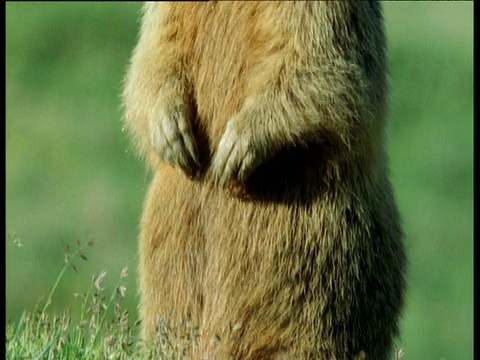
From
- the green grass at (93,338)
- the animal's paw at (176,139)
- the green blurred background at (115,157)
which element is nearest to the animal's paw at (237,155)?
the animal's paw at (176,139)

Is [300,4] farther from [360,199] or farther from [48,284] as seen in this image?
[48,284]

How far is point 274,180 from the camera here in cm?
762

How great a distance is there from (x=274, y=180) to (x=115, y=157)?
31.9 ft

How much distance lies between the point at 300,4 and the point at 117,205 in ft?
28.6

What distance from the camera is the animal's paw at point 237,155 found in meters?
7.48

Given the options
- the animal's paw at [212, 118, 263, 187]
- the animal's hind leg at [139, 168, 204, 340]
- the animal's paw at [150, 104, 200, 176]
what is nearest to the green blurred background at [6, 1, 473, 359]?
the animal's hind leg at [139, 168, 204, 340]

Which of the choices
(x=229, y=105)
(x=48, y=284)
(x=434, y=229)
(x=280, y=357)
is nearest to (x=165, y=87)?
(x=229, y=105)

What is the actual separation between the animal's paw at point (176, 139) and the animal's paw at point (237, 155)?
189 mm

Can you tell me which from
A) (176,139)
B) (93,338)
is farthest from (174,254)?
(93,338)

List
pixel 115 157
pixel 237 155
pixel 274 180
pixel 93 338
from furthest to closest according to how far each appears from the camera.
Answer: pixel 115 157
pixel 274 180
pixel 237 155
pixel 93 338

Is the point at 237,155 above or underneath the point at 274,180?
above

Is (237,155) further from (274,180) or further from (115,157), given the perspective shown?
(115,157)

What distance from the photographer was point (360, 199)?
7719 millimetres

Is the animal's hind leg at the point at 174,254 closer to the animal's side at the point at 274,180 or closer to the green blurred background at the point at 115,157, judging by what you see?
the animal's side at the point at 274,180
